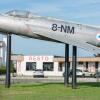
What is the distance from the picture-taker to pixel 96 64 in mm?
88500

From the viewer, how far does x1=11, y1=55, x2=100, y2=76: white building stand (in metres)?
89.1

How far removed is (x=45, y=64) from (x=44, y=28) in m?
67.7

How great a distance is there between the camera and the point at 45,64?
9356cm

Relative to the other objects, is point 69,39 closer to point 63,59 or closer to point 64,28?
point 64,28

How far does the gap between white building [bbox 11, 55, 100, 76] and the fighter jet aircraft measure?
61723 millimetres

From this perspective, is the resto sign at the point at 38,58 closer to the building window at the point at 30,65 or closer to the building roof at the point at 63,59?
the building window at the point at 30,65

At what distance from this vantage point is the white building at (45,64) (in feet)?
292

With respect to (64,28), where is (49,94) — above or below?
below

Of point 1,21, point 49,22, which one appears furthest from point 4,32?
point 49,22

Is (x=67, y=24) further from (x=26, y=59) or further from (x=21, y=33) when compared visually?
(x=26, y=59)

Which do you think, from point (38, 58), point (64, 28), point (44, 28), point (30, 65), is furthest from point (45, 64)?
point (44, 28)

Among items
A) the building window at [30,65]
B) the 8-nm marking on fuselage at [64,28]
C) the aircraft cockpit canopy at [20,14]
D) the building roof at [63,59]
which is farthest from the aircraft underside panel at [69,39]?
the building window at [30,65]

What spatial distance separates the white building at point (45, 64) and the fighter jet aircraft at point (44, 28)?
2430 inches

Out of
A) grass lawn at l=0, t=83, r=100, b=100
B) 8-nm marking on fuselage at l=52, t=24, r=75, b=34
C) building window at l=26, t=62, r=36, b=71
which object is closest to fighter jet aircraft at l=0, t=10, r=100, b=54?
8-nm marking on fuselage at l=52, t=24, r=75, b=34
